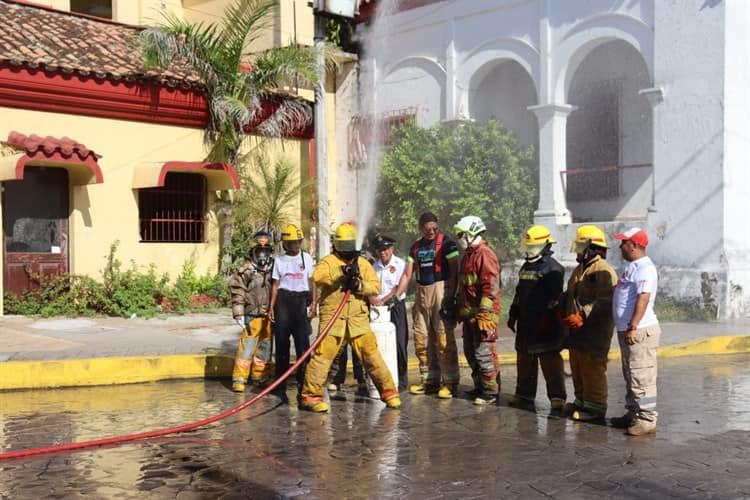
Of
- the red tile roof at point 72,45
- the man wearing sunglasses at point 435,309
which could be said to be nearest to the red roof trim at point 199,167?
the red tile roof at point 72,45

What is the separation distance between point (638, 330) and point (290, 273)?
3679 millimetres

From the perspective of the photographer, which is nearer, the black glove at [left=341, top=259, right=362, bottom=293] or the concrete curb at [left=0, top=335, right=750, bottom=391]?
the black glove at [left=341, top=259, right=362, bottom=293]

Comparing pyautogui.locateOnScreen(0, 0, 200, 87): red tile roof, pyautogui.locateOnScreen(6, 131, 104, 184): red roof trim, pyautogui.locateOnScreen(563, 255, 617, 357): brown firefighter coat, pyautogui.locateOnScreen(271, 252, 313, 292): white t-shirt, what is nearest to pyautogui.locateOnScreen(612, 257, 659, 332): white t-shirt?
pyautogui.locateOnScreen(563, 255, 617, 357): brown firefighter coat

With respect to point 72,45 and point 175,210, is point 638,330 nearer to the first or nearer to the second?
point 175,210

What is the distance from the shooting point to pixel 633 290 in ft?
22.5

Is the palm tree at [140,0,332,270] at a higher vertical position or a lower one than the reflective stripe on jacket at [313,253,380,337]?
higher

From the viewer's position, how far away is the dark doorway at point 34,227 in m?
14.4

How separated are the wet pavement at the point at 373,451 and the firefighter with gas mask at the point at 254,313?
1.79 feet

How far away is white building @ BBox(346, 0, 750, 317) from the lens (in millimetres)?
14859

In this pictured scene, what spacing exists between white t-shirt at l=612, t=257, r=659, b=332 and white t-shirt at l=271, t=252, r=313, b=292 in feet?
11.1

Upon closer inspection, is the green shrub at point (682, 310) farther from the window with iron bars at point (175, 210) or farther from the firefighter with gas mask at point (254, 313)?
the window with iron bars at point (175, 210)

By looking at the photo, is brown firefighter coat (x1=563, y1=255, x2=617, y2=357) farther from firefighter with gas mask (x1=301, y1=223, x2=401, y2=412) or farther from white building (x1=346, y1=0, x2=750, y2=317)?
white building (x1=346, y1=0, x2=750, y2=317)

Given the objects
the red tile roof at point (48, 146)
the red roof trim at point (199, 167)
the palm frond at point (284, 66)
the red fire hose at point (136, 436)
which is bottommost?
the red fire hose at point (136, 436)

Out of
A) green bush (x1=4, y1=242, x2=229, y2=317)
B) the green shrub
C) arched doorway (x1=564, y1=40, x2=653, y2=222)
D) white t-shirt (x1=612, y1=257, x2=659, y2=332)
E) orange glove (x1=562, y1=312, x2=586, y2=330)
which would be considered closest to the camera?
white t-shirt (x1=612, y1=257, x2=659, y2=332)
